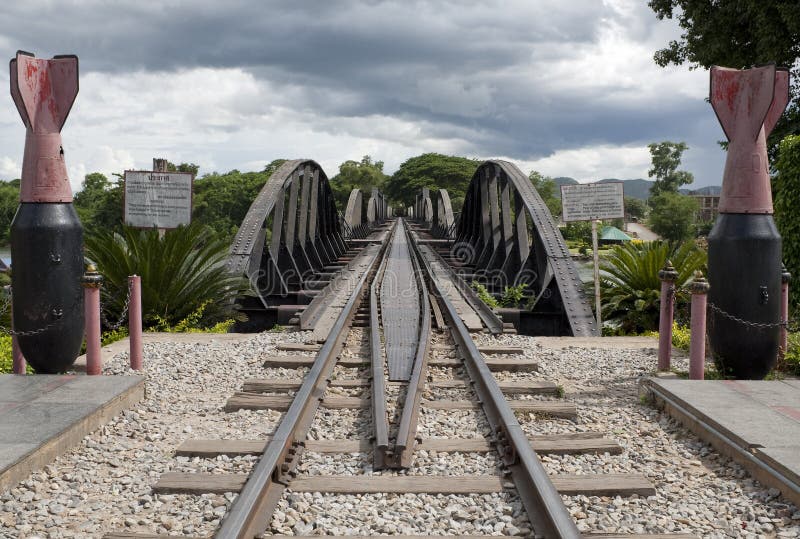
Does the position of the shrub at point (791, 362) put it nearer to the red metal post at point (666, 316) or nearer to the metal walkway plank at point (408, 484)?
the red metal post at point (666, 316)

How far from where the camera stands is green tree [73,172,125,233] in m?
47.7

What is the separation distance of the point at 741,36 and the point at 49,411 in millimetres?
20686

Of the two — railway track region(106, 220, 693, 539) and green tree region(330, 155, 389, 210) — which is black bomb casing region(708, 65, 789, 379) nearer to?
railway track region(106, 220, 693, 539)

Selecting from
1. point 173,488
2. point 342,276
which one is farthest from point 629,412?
point 342,276

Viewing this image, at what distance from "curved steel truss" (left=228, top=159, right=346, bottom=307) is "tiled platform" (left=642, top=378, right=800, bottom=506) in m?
6.51

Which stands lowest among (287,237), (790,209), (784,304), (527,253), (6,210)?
(784,304)

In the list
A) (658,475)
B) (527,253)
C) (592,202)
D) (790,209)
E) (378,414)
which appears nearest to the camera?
(658,475)

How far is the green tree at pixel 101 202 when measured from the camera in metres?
47.7

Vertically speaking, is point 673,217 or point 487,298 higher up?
point 673,217

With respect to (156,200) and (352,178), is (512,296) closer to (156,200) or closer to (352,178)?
(156,200)

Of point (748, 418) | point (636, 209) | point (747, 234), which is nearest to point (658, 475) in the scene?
point (748, 418)

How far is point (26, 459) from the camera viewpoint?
140 inches

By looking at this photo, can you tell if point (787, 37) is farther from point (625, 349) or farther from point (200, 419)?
point (200, 419)

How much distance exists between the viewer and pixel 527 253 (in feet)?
40.9
